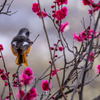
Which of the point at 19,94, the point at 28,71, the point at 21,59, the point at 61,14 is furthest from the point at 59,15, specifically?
the point at 21,59

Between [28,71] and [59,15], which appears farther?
[59,15]

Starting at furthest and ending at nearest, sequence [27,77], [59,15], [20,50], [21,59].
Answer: [20,50]
[21,59]
[59,15]
[27,77]

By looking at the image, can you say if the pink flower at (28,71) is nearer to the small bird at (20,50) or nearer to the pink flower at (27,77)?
the pink flower at (27,77)

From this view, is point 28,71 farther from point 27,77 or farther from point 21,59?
point 21,59

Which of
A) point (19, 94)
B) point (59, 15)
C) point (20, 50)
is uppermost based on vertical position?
point (20, 50)

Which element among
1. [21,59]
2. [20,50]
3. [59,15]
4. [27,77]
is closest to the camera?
[27,77]

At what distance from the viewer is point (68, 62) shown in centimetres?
177

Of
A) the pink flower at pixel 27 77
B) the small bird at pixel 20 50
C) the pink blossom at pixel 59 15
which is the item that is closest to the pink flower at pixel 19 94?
the pink flower at pixel 27 77

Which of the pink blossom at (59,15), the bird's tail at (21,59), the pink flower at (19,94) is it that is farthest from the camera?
the bird's tail at (21,59)

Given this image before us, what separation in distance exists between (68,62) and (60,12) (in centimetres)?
61

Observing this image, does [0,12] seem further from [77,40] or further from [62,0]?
[77,40]

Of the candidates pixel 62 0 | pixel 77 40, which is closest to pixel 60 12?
pixel 62 0

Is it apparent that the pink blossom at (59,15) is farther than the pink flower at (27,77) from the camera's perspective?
Yes

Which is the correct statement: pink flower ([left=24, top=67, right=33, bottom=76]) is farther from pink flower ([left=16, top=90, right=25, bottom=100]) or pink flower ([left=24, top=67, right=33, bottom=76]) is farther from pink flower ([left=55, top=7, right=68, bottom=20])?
pink flower ([left=55, top=7, right=68, bottom=20])
